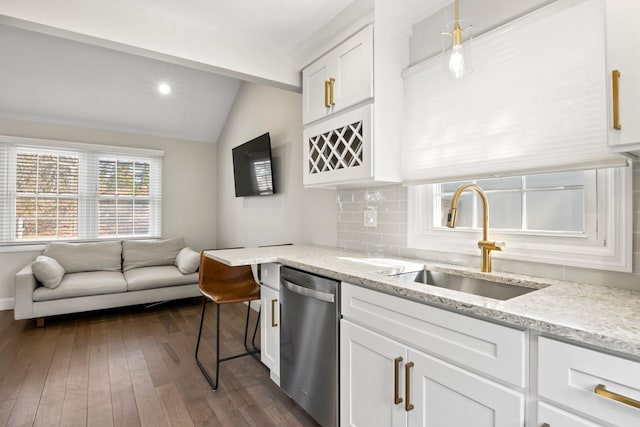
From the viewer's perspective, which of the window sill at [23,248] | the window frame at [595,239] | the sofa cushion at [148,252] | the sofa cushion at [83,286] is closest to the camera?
the window frame at [595,239]

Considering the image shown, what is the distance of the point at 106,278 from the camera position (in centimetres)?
390

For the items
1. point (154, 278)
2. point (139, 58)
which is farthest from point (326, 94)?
point (154, 278)

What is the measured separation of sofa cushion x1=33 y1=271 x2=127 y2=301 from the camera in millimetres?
→ 3481

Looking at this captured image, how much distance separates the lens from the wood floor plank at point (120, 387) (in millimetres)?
1980

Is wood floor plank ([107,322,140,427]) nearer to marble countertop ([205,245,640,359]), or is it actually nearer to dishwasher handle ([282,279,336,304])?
dishwasher handle ([282,279,336,304])

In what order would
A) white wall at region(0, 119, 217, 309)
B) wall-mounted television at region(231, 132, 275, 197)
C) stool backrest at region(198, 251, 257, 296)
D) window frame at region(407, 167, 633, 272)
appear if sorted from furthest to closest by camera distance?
white wall at region(0, 119, 217, 309)
wall-mounted television at region(231, 132, 275, 197)
stool backrest at region(198, 251, 257, 296)
window frame at region(407, 167, 633, 272)

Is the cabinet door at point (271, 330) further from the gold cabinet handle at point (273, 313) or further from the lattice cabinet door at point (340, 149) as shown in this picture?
the lattice cabinet door at point (340, 149)

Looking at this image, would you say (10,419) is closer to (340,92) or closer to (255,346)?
(255,346)

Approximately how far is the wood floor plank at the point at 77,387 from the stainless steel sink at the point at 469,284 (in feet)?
6.62

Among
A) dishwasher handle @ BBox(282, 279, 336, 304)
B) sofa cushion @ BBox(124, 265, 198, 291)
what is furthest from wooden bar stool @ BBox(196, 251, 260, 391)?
sofa cushion @ BBox(124, 265, 198, 291)

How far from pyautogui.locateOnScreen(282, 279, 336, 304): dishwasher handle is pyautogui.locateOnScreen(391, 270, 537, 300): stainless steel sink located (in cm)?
35

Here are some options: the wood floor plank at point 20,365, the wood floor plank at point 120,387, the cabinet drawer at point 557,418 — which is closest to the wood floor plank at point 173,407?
the wood floor plank at point 120,387

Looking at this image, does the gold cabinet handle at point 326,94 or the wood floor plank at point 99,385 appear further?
the gold cabinet handle at point 326,94

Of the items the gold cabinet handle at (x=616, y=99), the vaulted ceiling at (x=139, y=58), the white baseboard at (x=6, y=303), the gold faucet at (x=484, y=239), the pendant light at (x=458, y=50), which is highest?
the vaulted ceiling at (x=139, y=58)
